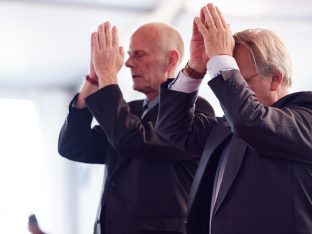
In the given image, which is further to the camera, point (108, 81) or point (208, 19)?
point (108, 81)

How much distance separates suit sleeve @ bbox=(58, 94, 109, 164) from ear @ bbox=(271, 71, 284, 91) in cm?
73

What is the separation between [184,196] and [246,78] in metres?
0.53

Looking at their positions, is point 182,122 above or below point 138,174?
above

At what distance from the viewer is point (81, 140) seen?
7.45 ft

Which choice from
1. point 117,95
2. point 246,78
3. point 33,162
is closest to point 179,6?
point 33,162

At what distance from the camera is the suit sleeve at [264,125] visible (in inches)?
59.5

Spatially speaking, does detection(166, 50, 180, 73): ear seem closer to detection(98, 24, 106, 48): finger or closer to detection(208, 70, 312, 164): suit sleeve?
detection(98, 24, 106, 48): finger

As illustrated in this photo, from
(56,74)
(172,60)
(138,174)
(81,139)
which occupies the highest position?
(56,74)

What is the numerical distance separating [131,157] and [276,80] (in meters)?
0.56

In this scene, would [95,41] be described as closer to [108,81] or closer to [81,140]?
[108,81]

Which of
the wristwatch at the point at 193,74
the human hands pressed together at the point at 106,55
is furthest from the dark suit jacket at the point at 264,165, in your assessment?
the human hands pressed together at the point at 106,55

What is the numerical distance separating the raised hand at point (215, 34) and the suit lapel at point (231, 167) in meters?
0.20

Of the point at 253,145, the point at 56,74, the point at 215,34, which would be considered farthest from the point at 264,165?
the point at 56,74

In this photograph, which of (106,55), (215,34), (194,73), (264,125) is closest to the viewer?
(264,125)
